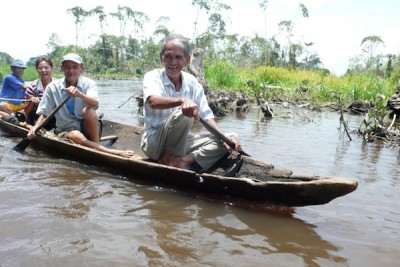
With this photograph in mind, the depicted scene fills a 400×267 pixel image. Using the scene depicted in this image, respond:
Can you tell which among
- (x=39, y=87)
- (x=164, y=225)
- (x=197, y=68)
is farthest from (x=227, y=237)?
(x=197, y=68)

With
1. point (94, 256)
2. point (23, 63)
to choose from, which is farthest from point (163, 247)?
point (23, 63)

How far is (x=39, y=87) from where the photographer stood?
5.70m

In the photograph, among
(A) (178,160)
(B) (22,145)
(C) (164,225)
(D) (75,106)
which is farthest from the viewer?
(B) (22,145)

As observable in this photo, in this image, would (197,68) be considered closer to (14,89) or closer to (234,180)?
(14,89)

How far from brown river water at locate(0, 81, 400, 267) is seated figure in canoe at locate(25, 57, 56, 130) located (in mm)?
1601

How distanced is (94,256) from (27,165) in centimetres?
227

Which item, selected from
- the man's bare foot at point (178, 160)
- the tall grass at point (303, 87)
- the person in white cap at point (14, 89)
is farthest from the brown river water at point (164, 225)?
the tall grass at point (303, 87)

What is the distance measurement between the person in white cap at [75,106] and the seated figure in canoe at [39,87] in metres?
0.75

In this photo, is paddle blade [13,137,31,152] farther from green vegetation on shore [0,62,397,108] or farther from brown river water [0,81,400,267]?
green vegetation on shore [0,62,397,108]

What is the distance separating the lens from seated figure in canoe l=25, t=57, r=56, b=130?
212 inches

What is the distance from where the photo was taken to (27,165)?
12.9 feet

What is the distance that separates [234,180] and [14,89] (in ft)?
16.3

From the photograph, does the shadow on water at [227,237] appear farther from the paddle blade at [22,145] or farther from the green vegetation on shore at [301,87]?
the green vegetation on shore at [301,87]

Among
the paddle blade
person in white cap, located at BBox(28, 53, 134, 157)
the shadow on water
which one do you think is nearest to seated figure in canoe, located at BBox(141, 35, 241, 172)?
the shadow on water
